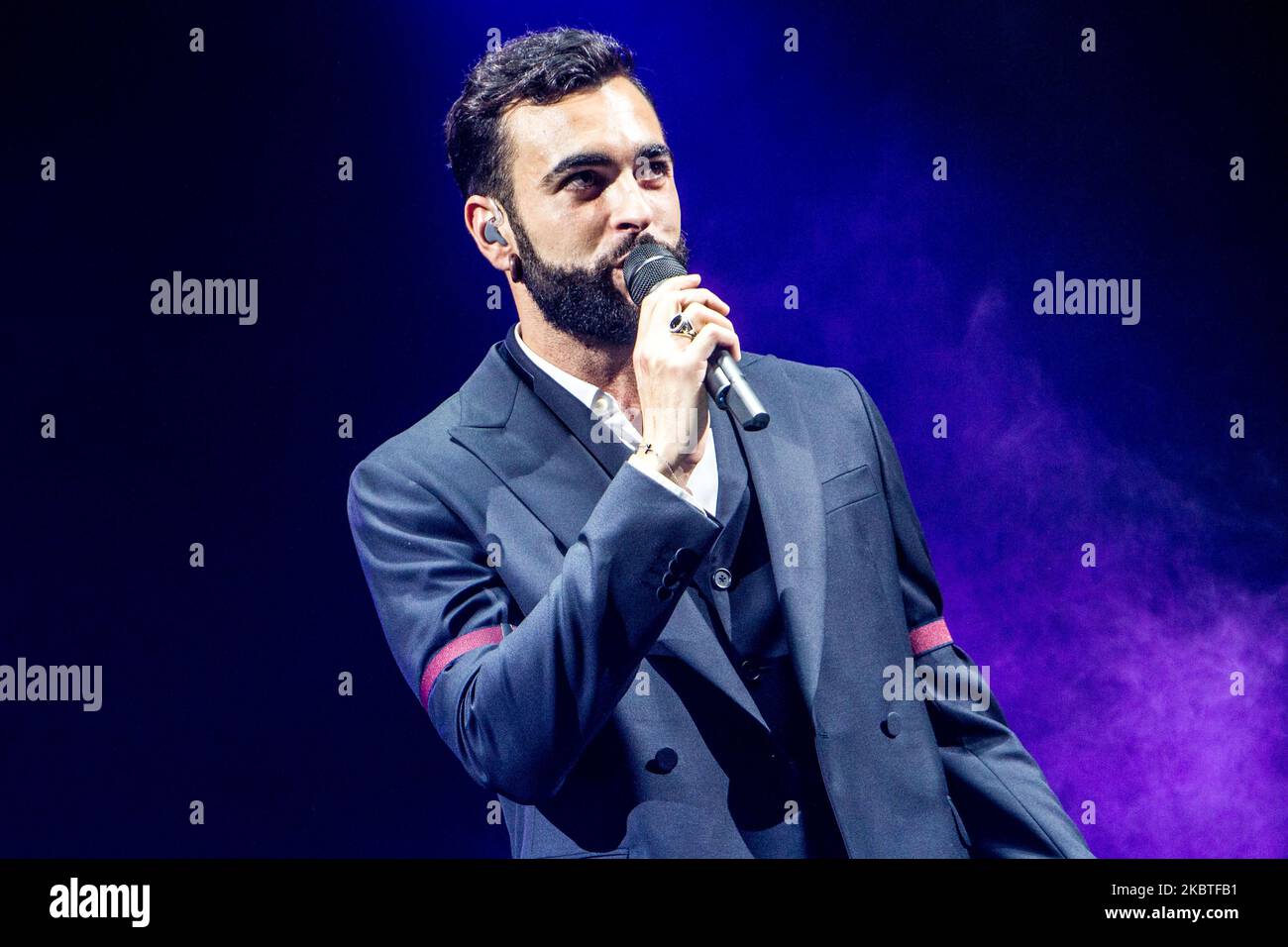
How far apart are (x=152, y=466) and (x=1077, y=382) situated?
1.75 meters

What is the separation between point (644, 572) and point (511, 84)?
92 centimetres

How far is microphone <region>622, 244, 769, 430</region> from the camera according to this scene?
1809mm

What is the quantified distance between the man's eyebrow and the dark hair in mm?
96

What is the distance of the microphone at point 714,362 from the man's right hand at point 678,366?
0.02 meters

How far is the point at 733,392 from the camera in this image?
1.85 metres

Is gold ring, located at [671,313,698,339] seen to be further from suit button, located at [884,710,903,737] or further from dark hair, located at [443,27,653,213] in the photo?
suit button, located at [884,710,903,737]

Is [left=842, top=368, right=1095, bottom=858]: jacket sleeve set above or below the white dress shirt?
below

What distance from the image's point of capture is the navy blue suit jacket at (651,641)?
1963 millimetres

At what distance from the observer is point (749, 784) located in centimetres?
214
